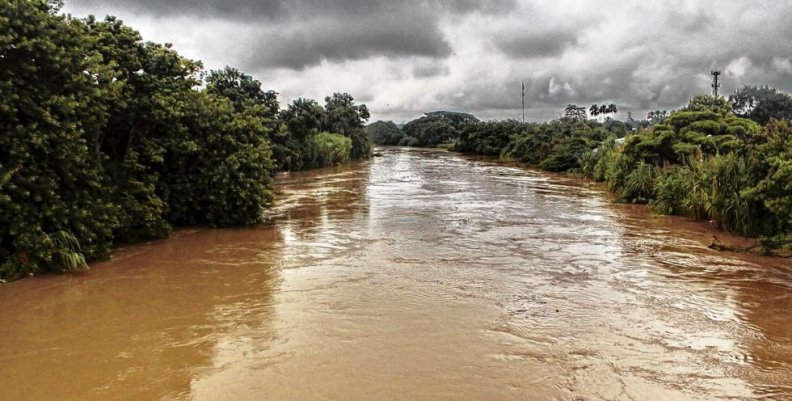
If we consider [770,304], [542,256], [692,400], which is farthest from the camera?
[542,256]

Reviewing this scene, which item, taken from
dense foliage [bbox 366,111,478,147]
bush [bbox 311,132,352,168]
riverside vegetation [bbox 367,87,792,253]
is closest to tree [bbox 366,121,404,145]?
dense foliage [bbox 366,111,478,147]

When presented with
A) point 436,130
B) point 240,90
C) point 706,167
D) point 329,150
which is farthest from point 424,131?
point 706,167

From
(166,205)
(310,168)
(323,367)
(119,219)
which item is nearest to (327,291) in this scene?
(323,367)

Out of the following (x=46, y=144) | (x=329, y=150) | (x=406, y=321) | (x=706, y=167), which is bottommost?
(x=406, y=321)

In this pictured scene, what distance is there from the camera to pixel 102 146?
1154cm

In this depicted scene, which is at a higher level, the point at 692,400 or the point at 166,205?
the point at 166,205

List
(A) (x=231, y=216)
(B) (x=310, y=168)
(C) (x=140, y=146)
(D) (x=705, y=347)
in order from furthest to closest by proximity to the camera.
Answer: (B) (x=310, y=168)
(A) (x=231, y=216)
(C) (x=140, y=146)
(D) (x=705, y=347)

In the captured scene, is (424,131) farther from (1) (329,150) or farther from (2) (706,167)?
(2) (706,167)

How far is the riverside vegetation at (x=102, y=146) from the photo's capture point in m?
8.22

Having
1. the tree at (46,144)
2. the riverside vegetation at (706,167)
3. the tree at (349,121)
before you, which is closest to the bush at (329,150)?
the tree at (349,121)

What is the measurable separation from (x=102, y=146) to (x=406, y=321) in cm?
846

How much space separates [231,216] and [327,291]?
6.21 m

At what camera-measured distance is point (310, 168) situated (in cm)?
3728

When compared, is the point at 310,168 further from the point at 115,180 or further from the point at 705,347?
the point at 705,347
